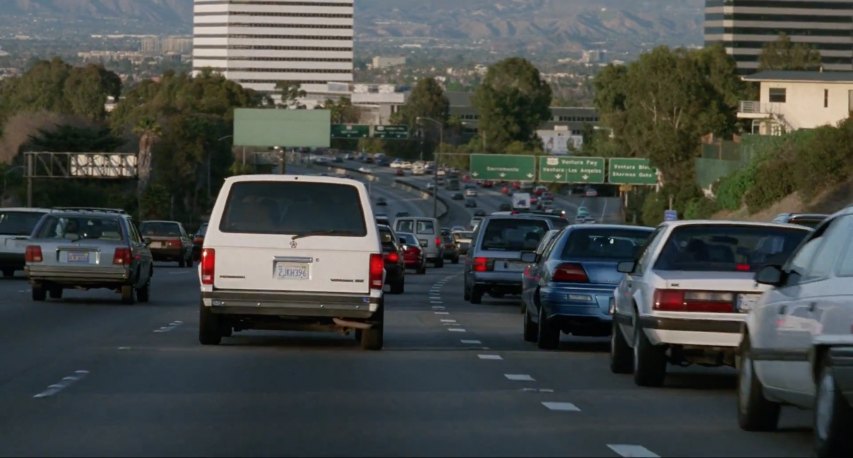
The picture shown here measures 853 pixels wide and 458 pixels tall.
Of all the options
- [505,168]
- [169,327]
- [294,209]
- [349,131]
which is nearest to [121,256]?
[169,327]

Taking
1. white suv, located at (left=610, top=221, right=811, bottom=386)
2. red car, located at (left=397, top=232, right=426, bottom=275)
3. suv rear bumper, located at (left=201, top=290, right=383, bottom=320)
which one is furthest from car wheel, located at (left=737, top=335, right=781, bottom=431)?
red car, located at (left=397, top=232, right=426, bottom=275)

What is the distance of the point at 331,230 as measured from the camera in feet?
66.3

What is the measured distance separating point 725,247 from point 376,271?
447 centimetres

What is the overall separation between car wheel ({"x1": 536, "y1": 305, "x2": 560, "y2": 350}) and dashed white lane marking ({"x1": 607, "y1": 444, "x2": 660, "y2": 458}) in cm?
888

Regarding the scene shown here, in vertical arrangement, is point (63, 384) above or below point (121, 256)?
below

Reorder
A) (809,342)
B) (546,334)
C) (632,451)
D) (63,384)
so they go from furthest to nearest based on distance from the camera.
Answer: (546,334), (63,384), (632,451), (809,342)

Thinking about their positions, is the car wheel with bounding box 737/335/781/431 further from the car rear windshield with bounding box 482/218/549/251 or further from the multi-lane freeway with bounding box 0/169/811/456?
the car rear windshield with bounding box 482/218/549/251

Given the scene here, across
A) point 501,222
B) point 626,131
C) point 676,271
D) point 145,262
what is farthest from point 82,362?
point 626,131

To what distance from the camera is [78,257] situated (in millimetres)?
28953

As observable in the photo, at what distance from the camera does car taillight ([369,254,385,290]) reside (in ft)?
65.3

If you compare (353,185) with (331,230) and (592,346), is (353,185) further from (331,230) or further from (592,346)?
(592,346)

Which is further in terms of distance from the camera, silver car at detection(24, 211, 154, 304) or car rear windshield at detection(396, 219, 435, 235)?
car rear windshield at detection(396, 219, 435, 235)

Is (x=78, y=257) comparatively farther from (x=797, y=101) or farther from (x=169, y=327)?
(x=797, y=101)

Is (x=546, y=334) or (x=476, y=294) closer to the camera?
(x=546, y=334)
